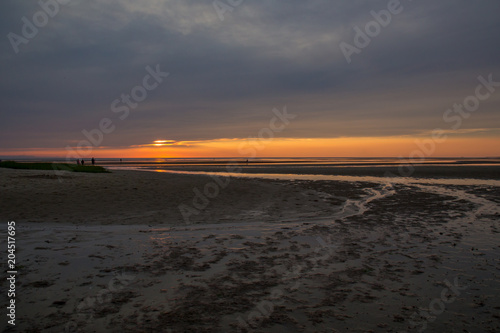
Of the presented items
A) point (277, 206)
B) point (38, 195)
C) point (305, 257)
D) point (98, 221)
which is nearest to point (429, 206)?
point (277, 206)

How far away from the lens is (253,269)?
23.1 ft

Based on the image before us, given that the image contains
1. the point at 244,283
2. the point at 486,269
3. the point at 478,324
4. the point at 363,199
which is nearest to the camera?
the point at 478,324

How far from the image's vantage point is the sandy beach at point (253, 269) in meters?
4.85

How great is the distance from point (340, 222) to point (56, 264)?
9662 mm

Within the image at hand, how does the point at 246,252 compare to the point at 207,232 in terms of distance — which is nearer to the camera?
the point at 246,252

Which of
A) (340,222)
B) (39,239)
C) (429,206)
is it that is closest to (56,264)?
(39,239)

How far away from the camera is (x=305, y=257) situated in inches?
313

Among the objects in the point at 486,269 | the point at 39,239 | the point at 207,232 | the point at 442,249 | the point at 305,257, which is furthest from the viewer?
the point at 207,232

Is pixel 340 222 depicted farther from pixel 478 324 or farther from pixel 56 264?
pixel 56 264

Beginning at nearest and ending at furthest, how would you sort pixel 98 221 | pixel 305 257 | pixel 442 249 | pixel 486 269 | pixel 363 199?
1. pixel 486 269
2. pixel 305 257
3. pixel 442 249
4. pixel 98 221
5. pixel 363 199

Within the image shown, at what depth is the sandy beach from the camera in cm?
485

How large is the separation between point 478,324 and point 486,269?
300 cm

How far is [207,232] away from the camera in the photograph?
35.5 feet

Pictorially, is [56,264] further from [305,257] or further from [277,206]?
[277,206]
